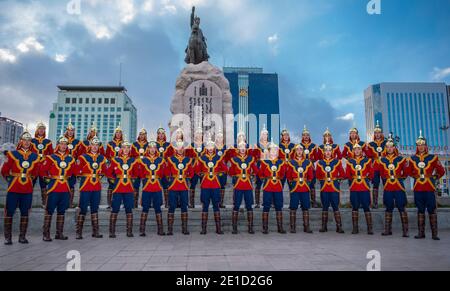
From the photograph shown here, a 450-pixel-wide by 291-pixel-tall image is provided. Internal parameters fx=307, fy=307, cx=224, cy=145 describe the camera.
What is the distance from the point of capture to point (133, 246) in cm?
705

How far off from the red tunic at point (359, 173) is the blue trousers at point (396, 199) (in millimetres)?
598

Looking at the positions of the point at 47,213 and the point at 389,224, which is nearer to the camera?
the point at 47,213

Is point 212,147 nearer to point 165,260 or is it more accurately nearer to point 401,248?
point 165,260

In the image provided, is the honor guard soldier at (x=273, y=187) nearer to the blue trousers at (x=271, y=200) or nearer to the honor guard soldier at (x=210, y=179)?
the blue trousers at (x=271, y=200)

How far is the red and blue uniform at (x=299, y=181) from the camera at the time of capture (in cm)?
943

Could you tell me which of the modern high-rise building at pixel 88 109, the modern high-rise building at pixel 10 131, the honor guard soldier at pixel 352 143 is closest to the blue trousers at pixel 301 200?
the honor guard soldier at pixel 352 143

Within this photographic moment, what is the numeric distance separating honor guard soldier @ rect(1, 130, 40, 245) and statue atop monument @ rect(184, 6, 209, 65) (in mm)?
11197

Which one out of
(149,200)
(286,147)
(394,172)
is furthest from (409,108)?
(149,200)

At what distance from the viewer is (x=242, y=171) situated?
9.54 metres

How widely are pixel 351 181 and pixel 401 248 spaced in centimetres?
298

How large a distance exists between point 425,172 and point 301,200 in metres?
3.61
